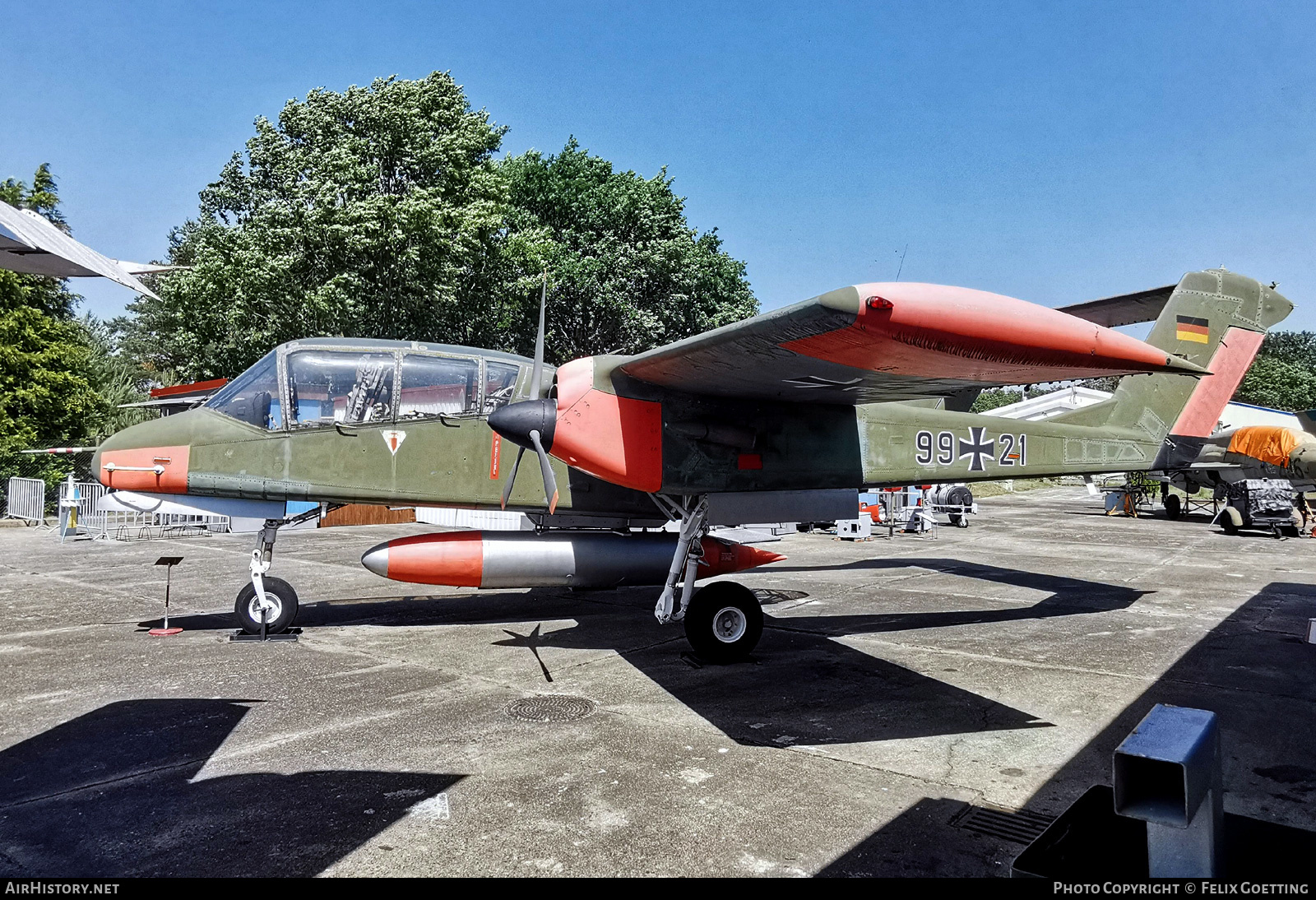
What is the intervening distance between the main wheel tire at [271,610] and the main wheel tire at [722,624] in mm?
4656

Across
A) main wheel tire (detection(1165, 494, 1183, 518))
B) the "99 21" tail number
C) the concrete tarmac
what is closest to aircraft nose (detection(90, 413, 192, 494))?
the concrete tarmac

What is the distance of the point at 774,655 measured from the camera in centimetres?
803

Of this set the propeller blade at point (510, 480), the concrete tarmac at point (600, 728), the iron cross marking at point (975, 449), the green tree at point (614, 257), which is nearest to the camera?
the concrete tarmac at point (600, 728)

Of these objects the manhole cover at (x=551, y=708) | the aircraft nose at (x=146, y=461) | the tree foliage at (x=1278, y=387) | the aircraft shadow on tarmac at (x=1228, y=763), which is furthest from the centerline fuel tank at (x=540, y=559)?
the tree foliage at (x=1278, y=387)

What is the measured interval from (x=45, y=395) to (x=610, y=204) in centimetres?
2465

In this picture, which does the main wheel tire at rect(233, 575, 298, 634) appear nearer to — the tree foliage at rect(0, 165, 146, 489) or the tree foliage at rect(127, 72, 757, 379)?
the tree foliage at rect(127, 72, 757, 379)

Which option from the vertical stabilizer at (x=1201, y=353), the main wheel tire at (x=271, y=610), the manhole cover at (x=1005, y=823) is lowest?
the manhole cover at (x=1005, y=823)

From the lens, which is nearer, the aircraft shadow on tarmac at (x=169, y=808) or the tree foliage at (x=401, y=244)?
the aircraft shadow on tarmac at (x=169, y=808)

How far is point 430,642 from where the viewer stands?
853cm

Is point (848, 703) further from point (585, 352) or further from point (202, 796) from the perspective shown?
point (585, 352)

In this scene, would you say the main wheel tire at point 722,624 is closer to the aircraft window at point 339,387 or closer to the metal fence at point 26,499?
the aircraft window at point 339,387

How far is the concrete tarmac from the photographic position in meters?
3.91

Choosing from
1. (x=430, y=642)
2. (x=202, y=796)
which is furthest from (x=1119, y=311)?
(x=202, y=796)

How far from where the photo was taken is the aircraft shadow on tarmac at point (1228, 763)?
3.68 meters
